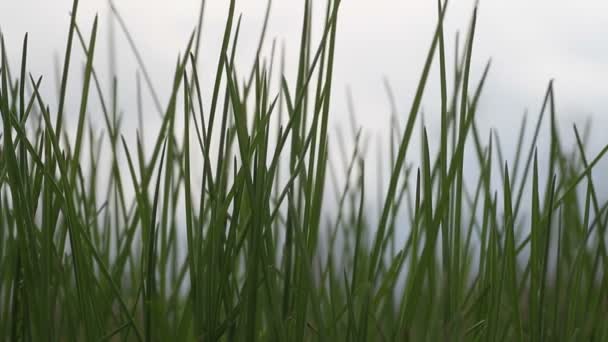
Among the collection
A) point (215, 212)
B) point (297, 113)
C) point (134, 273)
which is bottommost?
point (134, 273)

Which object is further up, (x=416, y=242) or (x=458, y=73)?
(x=458, y=73)

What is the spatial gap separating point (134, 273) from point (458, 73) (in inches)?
25.8

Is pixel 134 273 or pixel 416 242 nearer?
pixel 416 242

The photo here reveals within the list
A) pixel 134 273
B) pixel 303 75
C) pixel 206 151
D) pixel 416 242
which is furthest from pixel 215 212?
pixel 134 273

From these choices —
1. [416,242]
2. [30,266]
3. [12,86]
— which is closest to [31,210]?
[30,266]

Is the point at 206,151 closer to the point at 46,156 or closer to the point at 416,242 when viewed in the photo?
the point at 46,156

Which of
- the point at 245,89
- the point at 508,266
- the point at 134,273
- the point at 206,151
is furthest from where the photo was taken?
the point at 134,273

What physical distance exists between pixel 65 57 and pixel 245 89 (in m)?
0.32

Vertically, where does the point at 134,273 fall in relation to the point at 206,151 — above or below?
below

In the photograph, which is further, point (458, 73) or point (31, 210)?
point (458, 73)

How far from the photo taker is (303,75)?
33.3 inches

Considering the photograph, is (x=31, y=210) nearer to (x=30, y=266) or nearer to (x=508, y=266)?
(x=30, y=266)

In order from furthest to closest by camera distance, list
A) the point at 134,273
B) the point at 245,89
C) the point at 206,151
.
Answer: the point at 134,273, the point at 245,89, the point at 206,151

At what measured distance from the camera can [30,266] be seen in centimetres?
90
